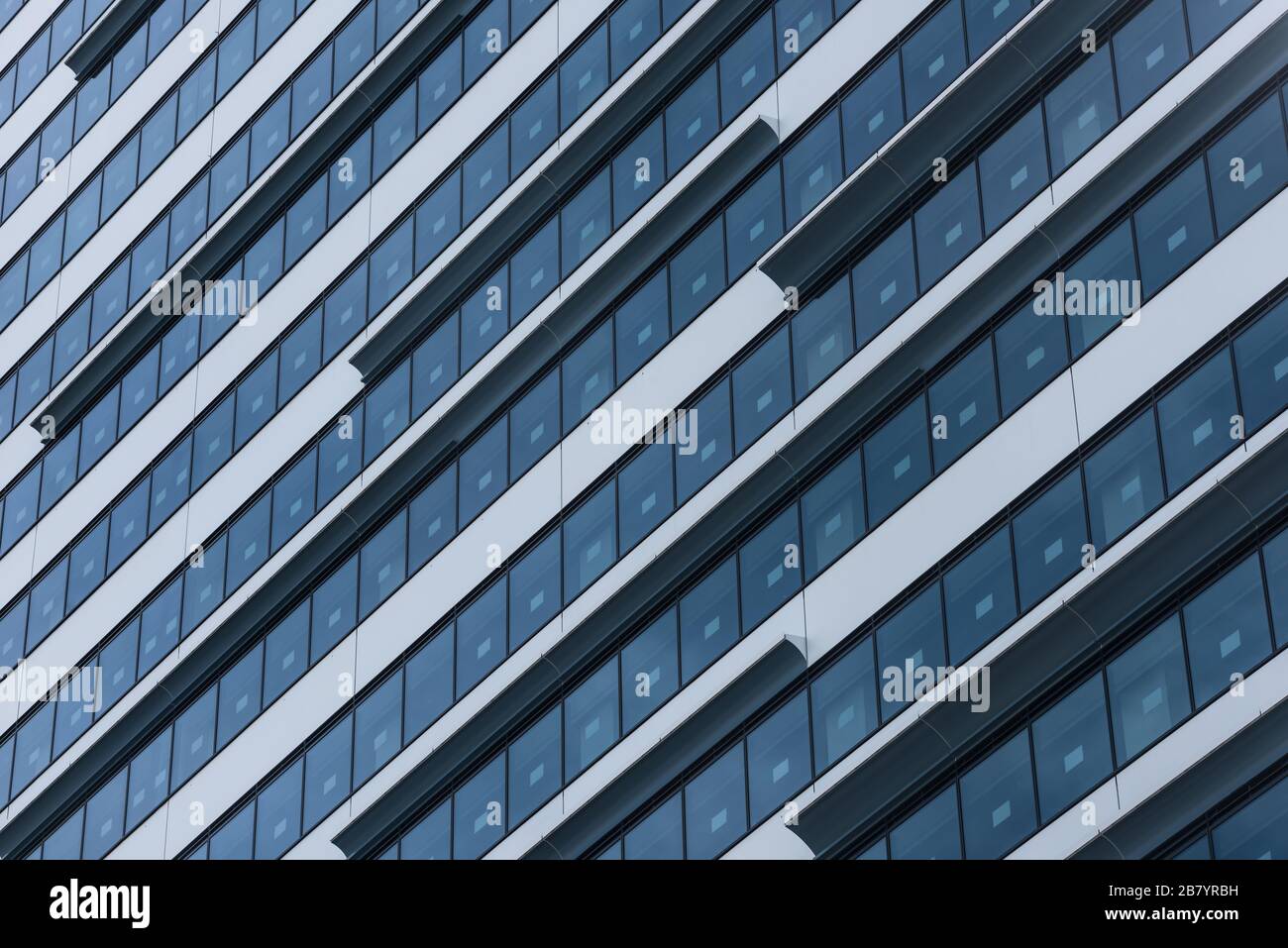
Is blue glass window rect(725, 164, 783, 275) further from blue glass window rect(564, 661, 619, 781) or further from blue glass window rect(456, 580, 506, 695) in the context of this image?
blue glass window rect(564, 661, 619, 781)

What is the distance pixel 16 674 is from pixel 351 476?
9824 mm

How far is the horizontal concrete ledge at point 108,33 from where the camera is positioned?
173ft

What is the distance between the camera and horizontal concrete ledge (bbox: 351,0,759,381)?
133ft

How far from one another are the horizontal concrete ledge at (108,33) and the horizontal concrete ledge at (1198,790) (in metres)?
30.7

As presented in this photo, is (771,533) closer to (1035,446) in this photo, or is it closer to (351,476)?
(1035,446)

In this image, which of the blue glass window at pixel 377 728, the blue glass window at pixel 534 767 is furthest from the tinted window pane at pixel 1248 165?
the blue glass window at pixel 377 728

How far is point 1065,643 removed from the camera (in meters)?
32.2

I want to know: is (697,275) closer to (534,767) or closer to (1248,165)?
(534,767)

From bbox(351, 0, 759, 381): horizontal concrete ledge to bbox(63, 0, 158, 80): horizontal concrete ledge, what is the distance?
42.7ft

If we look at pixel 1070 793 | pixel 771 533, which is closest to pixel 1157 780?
pixel 1070 793

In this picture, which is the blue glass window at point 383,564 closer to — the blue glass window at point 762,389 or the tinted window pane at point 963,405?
the blue glass window at point 762,389

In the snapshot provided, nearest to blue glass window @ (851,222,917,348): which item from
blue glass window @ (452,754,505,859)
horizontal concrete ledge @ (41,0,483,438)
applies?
blue glass window @ (452,754,505,859)

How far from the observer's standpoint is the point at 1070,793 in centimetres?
3127

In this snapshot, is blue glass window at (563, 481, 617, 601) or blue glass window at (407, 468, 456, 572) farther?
blue glass window at (407, 468, 456, 572)
